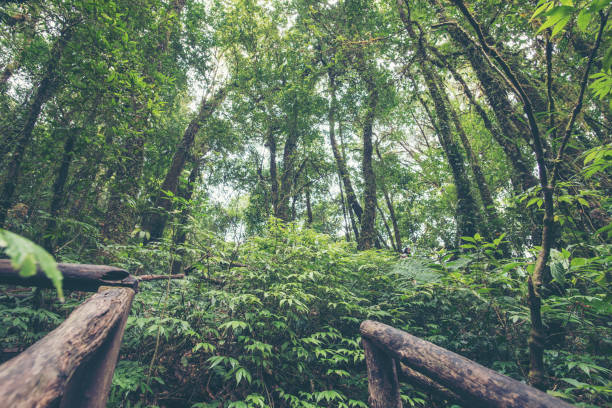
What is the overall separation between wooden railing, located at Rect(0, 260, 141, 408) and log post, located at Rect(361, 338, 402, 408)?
1.97 m

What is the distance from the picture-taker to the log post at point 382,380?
210cm

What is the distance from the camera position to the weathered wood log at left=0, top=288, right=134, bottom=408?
0.87 m

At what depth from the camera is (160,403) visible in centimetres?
274

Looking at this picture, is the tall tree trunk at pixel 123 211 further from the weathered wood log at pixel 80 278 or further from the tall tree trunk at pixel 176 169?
the weathered wood log at pixel 80 278

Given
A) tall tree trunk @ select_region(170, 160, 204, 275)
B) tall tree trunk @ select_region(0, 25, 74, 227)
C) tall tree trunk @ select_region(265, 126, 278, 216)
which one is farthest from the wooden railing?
tall tree trunk @ select_region(265, 126, 278, 216)

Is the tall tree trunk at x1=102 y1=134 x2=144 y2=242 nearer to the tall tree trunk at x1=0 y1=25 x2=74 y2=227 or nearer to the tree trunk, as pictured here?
the tall tree trunk at x1=0 y1=25 x2=74 y2=227

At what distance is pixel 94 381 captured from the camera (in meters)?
1.82

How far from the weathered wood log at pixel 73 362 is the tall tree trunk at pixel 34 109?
328 centimetres

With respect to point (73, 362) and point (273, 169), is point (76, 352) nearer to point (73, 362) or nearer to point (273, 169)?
point (73, 362)

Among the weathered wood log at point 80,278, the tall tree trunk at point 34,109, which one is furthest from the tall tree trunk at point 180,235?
the tall tree trunk at point 34,109

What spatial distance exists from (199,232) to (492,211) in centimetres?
556

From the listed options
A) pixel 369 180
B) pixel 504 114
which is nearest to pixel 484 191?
pixel 504 114

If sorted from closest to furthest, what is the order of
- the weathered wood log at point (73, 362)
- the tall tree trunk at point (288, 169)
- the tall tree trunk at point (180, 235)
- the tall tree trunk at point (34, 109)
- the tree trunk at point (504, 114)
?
the weathered wood log at point (73, 362)
the tall tree trunk at point (180, 235)
the tall tree trunk at point (34, 109)
the tree trunk at point (504, 114)
the tall tree trunk at point (288, 169)

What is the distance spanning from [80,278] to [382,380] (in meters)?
2.57
